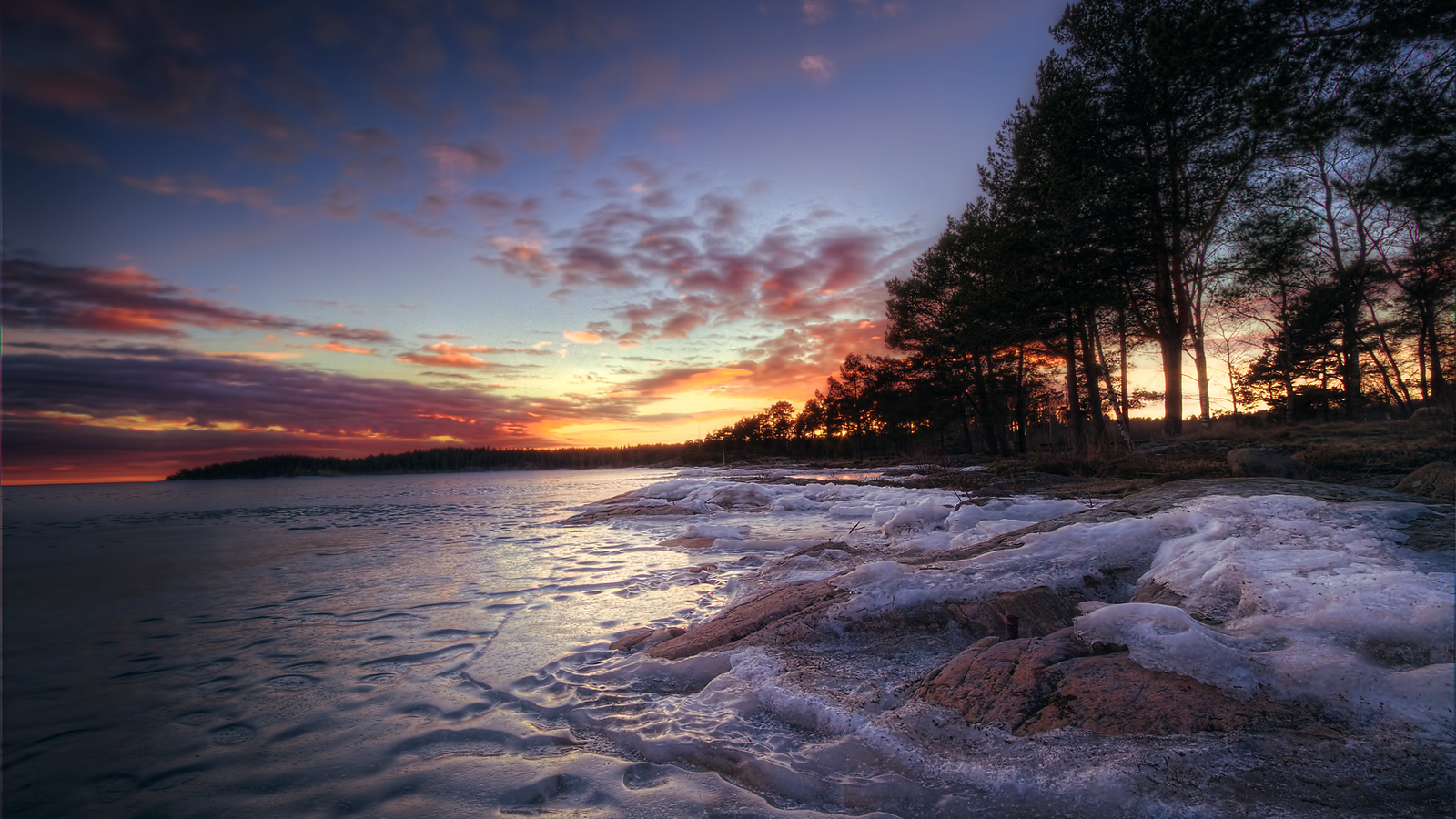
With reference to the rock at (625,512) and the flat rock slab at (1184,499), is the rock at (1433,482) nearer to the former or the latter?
the flat rock slab at (1184,499)

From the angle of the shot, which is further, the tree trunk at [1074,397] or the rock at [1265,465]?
the tree trunk at [1074,397]

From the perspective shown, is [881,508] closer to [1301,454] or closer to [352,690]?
[1301,454]

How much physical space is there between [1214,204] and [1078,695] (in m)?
20.4

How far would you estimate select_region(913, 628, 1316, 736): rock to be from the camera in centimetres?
212

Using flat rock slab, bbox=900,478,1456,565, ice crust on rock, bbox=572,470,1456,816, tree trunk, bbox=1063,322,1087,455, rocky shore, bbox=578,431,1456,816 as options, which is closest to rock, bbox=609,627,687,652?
rocky shore, bbox=578,431,1456,816

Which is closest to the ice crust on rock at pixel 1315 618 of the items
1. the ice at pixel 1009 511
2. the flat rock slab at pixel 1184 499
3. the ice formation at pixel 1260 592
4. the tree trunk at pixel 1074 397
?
the ice formation at pixel 1260 592

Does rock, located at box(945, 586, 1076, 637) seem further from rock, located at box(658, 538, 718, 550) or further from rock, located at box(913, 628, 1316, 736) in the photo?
rock, located at box(658, 538, 718, 550)

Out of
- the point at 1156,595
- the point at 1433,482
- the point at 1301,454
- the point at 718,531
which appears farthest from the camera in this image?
the point at 718,531

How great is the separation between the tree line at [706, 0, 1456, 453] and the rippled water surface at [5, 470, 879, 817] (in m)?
11.3

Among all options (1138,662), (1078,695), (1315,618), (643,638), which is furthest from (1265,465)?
(643,638)

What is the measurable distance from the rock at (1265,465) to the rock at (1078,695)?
796 centimetres

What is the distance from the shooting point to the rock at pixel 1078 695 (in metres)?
2.12

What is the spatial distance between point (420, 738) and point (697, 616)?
2451 mm

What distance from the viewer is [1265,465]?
8.23 meters
